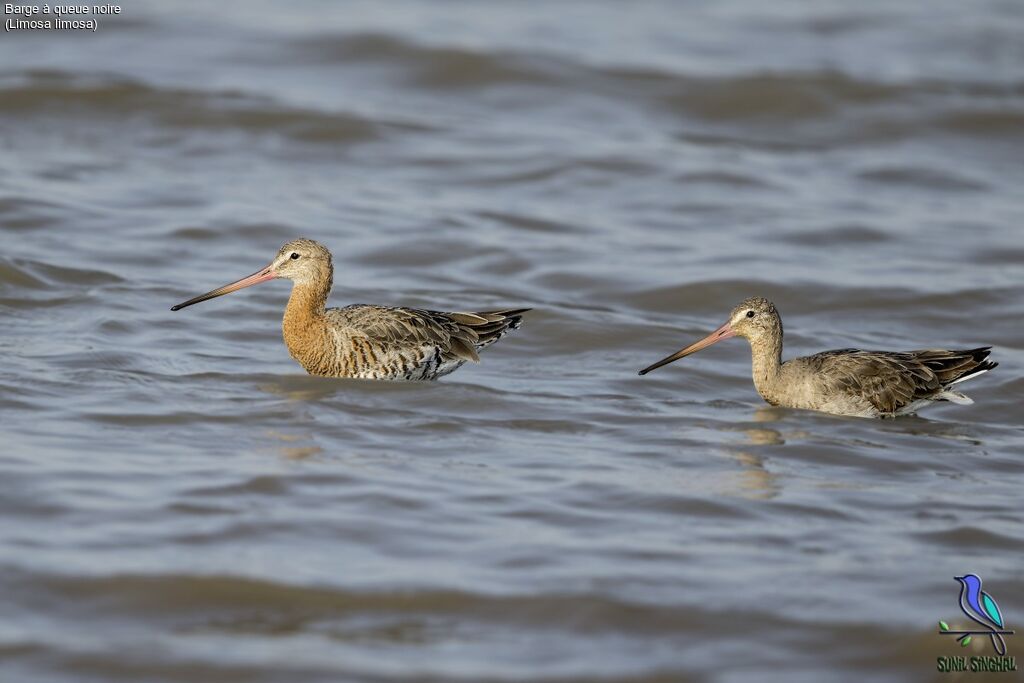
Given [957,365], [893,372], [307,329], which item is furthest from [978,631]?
[307,329]

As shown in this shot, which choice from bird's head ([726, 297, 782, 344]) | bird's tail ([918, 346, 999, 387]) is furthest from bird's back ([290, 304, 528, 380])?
bird's tail ([918, 346, 999, 387])

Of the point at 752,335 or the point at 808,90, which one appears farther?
the point at 808,90

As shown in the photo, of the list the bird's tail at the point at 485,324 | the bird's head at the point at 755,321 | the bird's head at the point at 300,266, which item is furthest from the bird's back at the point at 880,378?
the bird's head at the point at 300,266

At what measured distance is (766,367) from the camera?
9.64m

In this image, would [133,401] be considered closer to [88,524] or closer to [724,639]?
[88,524]

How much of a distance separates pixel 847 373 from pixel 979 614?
3.13 m

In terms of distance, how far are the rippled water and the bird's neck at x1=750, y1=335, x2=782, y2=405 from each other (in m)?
0.15

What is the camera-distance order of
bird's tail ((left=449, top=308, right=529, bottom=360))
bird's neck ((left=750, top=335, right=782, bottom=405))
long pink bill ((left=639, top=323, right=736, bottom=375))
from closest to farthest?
bird's neck ((left=750, top=335, right=782, bottom=405)), long pink bill ((left=639, top=323, right=736, bottom=375)), bird's tail ((left=449, top=308, right=529, bottom=360))

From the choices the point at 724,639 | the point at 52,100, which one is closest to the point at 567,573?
the point at 724,639

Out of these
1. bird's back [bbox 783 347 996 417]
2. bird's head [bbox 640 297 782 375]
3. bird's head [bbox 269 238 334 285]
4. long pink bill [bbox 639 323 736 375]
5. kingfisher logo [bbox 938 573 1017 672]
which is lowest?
kingfisher logo [bbox 938 573 1017 672]

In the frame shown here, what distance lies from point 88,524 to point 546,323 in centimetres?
496

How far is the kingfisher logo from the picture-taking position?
6.23 m

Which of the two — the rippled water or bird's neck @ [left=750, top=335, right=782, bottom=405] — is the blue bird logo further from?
bird's neck @ [left=750, top=335, right=782, bottom=405]

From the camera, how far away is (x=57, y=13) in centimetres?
1978
